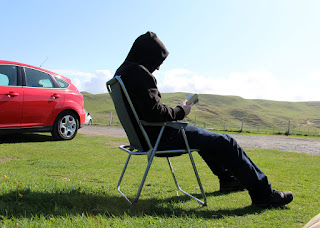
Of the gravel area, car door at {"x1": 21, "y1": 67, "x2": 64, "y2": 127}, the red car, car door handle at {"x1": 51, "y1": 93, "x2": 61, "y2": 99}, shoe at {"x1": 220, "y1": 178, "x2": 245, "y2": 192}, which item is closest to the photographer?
shoe at {"x1": 220, "y1": 178, "x2": 245, "y2": 192}

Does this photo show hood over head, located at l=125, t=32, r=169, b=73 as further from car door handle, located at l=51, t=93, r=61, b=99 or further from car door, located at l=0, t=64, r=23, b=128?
car door handle, located at l=51, t=93, r=61, b=99

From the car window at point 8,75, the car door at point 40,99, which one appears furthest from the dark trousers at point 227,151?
the car window at point 8,75

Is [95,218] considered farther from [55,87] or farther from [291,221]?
[55,87]

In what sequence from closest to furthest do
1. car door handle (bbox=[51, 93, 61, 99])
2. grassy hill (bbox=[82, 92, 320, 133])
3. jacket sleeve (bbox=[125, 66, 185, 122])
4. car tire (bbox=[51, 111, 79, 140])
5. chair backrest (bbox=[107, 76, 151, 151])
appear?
jacket sleeve (bbox=[125, 66, 185, 122])
chair backrest (bbox=[107, 76, 151, 151])
car door handle (bbox=[51, 93, 61, 99])
car tire (bbox=[51, 111, 79, 140])
grassy hill (bbox=[82, 92, 320, 133])

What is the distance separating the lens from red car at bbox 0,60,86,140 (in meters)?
7.60

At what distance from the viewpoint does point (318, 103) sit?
161875 millimetres

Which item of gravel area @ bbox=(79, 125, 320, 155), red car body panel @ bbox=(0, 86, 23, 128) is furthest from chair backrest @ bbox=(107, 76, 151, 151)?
gravel area @ bbox=(79, 125, 320, 155)

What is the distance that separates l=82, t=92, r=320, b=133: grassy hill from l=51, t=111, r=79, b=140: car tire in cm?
6816

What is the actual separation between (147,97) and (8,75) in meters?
6.11

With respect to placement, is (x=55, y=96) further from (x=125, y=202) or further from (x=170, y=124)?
(x=170, y=124)

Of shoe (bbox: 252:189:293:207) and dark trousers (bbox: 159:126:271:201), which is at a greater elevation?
dark trousers (bbox: 159:126:271:201)

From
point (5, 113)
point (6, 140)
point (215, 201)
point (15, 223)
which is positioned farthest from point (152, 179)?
point (6, 140)

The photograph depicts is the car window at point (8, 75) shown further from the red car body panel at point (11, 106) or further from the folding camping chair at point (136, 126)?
the folding camping chair at point (136, 126)

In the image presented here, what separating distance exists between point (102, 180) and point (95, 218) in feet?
5.70
